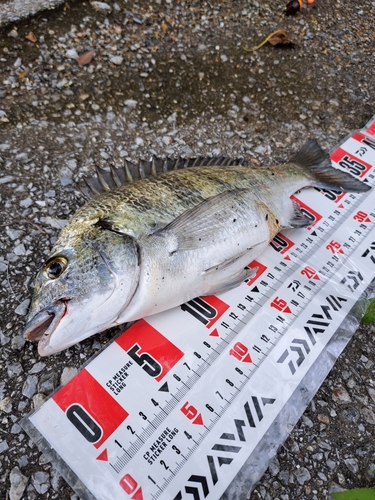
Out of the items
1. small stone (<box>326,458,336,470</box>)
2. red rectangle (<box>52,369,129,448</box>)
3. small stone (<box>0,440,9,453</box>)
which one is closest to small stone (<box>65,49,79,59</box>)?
red rectangle (<box>52,369,129,448</box>)

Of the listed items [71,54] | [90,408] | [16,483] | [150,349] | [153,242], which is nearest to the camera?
[16,483]

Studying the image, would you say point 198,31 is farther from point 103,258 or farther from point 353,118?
point 103,258

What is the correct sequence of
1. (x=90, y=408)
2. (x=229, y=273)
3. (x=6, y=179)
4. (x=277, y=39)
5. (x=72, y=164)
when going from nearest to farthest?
(x=90, y=408)
(x=229, y=273)
(x=6, y=179)
(x=72, y=164)
(x=277, y=39)

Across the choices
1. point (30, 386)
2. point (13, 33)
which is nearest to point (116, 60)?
point (13, 33)

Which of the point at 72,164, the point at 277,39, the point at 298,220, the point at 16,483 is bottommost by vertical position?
the point at 16,483

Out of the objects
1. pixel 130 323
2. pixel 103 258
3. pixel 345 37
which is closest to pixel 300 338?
pixel 130 323

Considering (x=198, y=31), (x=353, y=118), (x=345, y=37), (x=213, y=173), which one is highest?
(x=345, y=37)

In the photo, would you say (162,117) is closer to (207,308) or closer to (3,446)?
(207,308)
